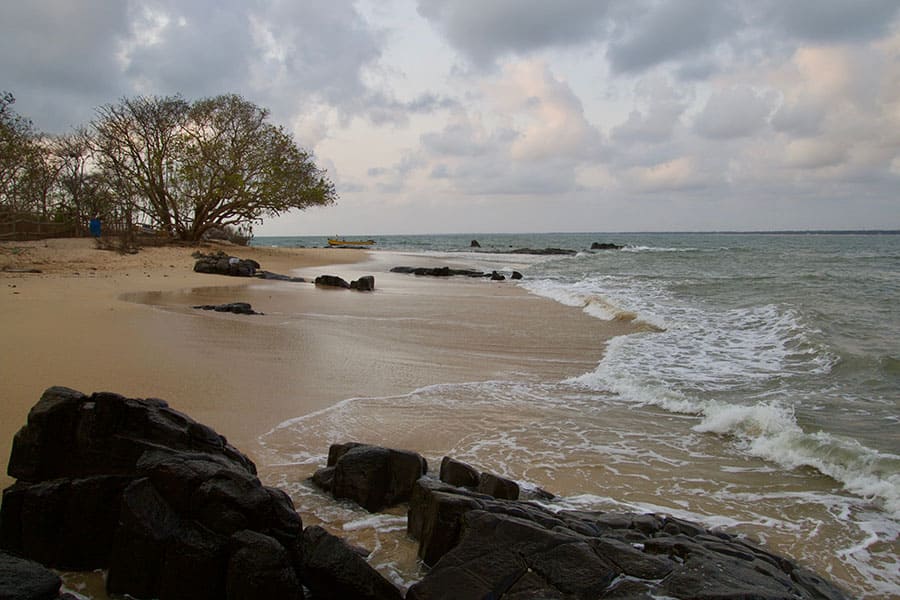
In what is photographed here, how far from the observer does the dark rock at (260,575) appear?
304 centimetres

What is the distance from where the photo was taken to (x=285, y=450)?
17.5ft

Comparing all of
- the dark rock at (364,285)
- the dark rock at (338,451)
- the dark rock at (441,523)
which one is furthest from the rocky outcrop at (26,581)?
the dark rock at (364,285)

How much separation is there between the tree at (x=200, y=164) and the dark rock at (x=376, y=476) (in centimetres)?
3177

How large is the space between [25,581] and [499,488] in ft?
9.14

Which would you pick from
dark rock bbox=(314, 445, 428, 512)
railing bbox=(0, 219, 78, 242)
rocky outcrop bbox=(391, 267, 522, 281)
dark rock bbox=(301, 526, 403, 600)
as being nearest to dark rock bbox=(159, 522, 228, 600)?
dark rock bbox=(301, 526, 403, 600)

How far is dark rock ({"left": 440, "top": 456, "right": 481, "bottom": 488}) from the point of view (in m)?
4.47

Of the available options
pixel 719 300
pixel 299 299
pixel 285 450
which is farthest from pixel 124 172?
pixel 285 450

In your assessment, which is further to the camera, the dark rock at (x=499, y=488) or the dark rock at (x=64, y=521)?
the dark rock at (x=499, y=488)

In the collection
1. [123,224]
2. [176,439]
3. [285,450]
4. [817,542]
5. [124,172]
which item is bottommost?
[817,542]

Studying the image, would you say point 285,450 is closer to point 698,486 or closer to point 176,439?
point 176,439

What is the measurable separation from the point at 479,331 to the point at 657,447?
6751 millimetres

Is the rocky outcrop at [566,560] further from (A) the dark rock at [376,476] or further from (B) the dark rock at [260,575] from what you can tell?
(B) the dark rock at [260,575]

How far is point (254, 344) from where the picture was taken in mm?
9812

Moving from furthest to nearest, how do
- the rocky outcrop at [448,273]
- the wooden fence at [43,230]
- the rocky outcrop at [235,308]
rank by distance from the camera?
1. the rocky outcrop at [448,273]
2. the wooden fence at [43,230]
3. the rocky outcrop at [235,308]
